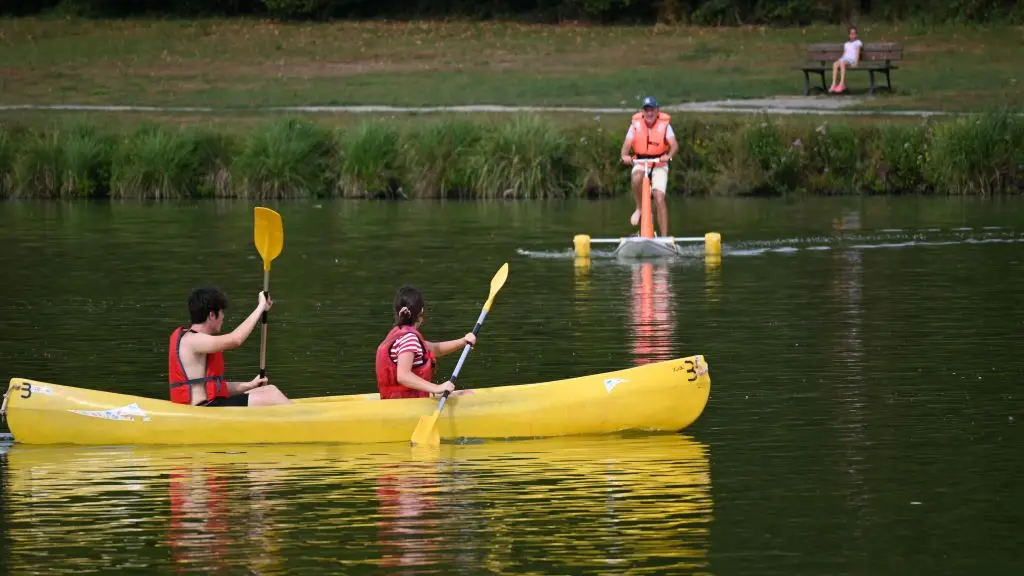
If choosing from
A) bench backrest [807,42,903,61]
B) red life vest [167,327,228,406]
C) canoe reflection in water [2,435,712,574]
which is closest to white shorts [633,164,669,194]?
canoe reflection in water [2,435,712,574]

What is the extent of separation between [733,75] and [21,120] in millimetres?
15216

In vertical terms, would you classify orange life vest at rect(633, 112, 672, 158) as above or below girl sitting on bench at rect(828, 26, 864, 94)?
below

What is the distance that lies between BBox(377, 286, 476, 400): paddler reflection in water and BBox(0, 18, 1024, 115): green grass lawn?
2706cm

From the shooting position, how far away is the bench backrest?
4234cm

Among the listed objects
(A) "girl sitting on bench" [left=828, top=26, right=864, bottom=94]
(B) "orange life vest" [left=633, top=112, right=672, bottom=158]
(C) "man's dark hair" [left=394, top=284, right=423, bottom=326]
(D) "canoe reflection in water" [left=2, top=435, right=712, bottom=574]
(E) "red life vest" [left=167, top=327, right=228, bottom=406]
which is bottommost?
(D) "canoe reflection in water" [left=2, top=435, right=712, bottom=574]

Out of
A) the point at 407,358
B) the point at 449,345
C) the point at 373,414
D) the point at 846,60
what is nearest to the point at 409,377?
the point at 407,358

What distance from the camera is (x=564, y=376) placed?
632 inches

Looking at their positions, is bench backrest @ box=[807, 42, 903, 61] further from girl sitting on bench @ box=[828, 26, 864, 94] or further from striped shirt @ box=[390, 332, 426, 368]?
striped shirt @ box=[390, 332, 426, 368]

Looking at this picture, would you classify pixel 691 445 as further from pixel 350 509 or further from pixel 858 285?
pixel 858 285

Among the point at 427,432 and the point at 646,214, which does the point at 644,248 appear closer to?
the point at 646,214

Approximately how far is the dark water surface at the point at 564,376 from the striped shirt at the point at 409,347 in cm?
66

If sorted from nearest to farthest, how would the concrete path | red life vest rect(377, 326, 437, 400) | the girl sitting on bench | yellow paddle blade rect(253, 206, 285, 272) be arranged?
red life vest rect(377, 326, 437, 400) → yellow paddle blade rect(253, 206, 285, 272) → the concrete path → the girl sitting on bench

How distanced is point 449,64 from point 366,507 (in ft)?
133

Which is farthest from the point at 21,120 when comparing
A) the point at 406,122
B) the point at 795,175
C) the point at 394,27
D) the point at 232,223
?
the point at 394,27
